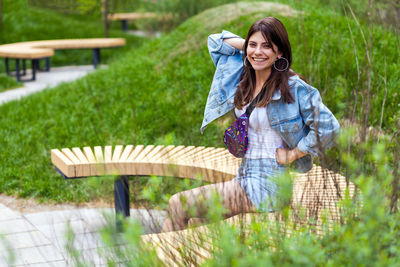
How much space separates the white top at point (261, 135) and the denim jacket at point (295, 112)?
0.03m

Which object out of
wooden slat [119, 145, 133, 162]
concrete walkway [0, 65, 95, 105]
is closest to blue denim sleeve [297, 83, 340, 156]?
wooden slat [119, 145, 133, 162]

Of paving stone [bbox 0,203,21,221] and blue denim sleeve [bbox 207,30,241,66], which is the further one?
paving stone [bbox 0,203,21,221]

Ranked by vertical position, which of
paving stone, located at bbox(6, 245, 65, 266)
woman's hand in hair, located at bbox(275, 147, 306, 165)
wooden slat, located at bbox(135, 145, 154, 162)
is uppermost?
woman's hand in hair, located at bbox(275, 147, 306, 165)

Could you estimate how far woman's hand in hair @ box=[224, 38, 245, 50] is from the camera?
3579mm

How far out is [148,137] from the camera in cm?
643

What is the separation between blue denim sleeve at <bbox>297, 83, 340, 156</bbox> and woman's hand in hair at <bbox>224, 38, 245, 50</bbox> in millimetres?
600

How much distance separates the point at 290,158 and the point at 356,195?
87 cm

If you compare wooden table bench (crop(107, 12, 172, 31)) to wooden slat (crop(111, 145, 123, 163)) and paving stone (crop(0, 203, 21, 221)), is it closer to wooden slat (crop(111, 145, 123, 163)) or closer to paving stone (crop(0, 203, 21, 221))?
paving stone (crop(0, 203, 21, 221))

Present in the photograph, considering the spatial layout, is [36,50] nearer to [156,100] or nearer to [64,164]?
[156,100]

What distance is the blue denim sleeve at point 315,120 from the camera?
9.78ft

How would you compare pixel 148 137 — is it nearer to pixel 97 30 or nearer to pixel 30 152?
pixel 30 152

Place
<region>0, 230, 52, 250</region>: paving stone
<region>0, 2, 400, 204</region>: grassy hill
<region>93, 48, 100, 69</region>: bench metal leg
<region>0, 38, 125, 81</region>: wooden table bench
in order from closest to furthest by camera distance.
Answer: <region>0, 230, 52, 250</region>: paving stone, <region>0, 2, 400, 204</region>: grassy hill, <region>0, 38, 125, 81</region>: wooden table bench, <region>93, 48, 100, 69</region>: bench metal leg

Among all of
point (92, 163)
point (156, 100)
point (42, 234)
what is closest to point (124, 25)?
point (156, 100)

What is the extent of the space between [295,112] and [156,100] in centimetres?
437
